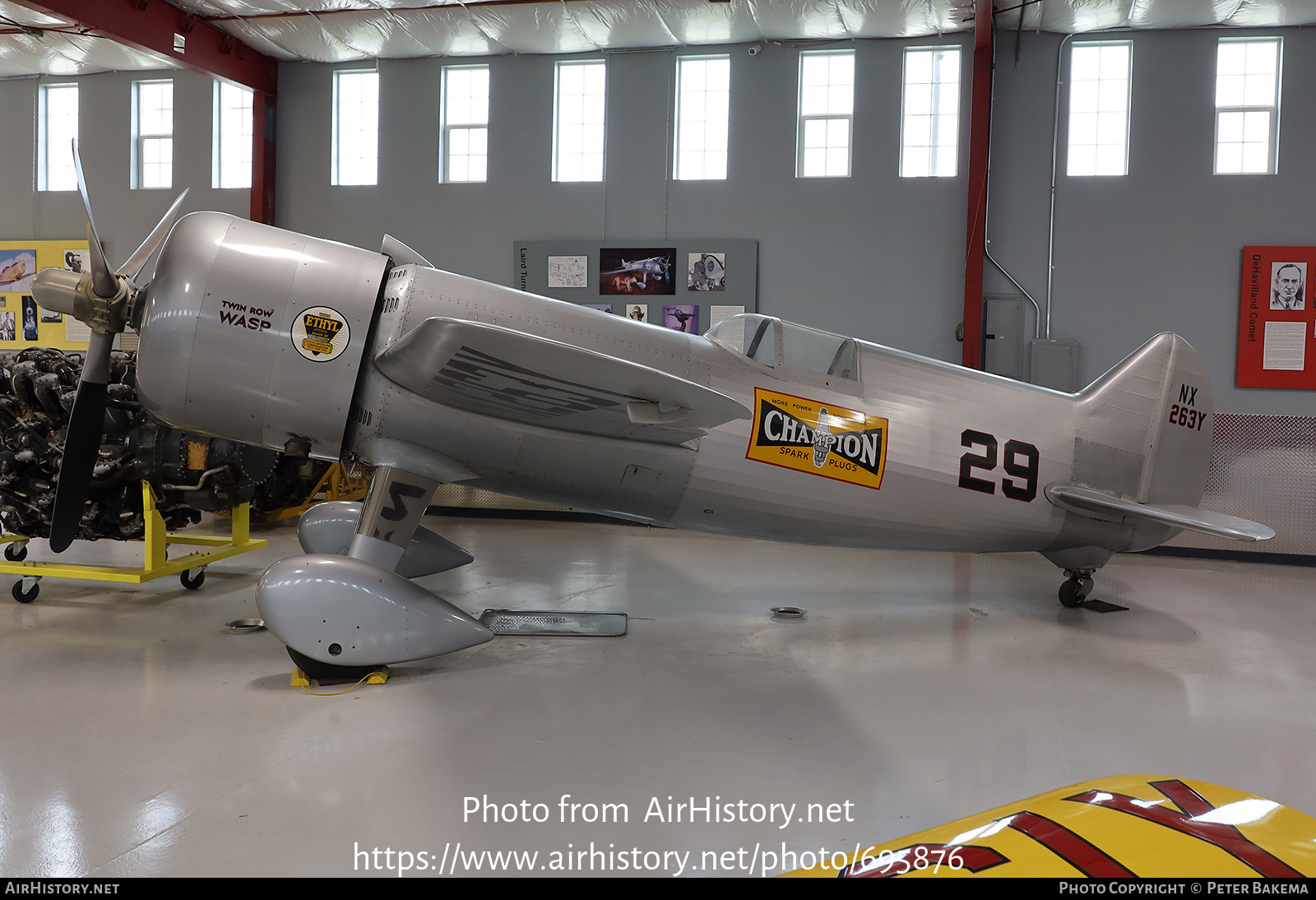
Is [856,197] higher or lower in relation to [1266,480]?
higher

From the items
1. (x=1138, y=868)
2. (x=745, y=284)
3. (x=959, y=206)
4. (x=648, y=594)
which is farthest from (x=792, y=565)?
(x=1138, y=868)

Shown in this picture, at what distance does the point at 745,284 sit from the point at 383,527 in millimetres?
6834

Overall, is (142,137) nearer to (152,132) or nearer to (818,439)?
(152,132)

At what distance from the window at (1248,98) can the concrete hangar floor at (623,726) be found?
18.0ft

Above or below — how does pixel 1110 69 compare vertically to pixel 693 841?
above

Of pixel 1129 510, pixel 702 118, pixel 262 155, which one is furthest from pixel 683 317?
pixel 262 155

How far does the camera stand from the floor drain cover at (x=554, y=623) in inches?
214

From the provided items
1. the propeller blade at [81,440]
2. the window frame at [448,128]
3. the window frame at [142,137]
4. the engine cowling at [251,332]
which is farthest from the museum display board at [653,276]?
the propeller blade at [81,440]

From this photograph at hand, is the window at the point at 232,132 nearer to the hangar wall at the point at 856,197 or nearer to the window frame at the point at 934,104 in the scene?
the hangar wall at the point at 856,197

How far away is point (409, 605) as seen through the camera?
14.3ft

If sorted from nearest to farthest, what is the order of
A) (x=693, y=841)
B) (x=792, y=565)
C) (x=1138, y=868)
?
(x=1138, y=868) < (x=693, y=841) < (x=792, y=565)

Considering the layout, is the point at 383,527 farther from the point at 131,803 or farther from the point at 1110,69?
the point at 1110,69

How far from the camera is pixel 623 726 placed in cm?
389

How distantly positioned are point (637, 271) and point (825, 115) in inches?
117
